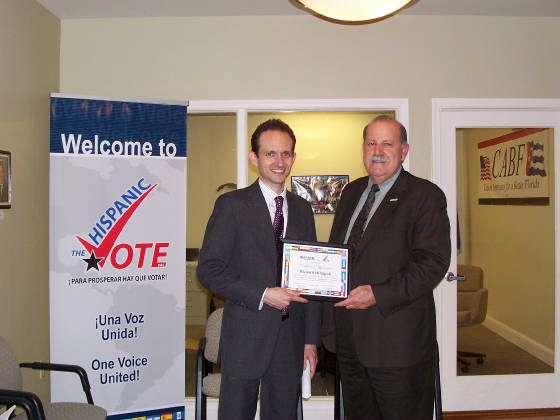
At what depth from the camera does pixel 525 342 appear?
11.9ft

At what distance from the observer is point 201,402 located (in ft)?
9.13

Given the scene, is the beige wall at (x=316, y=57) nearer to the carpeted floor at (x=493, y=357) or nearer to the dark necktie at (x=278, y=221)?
the carpeted floor at (x=493, y=357)

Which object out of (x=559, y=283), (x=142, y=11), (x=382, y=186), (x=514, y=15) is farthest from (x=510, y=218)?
(x=142, y=11)

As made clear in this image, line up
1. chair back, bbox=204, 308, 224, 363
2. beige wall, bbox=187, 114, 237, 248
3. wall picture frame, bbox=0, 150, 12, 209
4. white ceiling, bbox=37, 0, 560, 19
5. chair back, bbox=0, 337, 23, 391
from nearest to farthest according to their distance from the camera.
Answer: chair back, bbox=0, 337, 23, 391 → wall picture frame, bbox=0, 150, 12, 209 → chair back, bbox=204, 308, 224, 363 → white ceiling, bbox=37, 0, 560, 19 → beige wall, bbox=187, 114, 237, 248

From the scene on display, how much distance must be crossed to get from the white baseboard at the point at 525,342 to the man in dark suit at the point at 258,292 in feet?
7.28

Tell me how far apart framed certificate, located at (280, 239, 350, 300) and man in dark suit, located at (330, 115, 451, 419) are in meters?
0.07

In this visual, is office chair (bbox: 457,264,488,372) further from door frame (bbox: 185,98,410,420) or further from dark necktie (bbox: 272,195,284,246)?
dark necktie (bbox: 272,195,284,246)

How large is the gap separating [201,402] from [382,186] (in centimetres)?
168

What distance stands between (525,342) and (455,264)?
2.79ft

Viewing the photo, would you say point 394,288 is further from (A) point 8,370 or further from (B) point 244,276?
(A) point 8,370

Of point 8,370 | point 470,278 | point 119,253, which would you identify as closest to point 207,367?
point 119,253

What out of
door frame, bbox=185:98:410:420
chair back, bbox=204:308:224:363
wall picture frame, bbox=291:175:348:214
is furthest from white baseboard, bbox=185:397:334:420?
wall picture frame, bbox=291:175:348:214

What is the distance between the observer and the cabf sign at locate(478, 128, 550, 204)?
3.56 meters

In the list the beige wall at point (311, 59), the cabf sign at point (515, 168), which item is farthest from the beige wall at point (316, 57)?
the cabf sign at point (515, 168)
